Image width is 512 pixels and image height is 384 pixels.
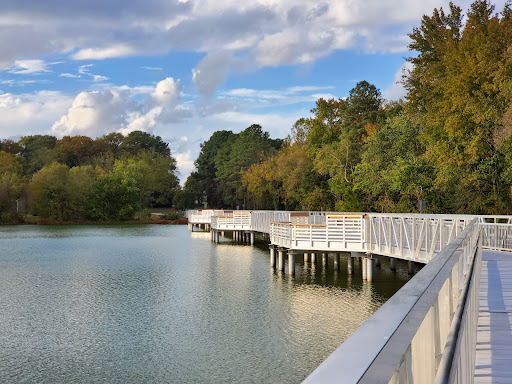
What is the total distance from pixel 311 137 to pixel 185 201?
133 ft

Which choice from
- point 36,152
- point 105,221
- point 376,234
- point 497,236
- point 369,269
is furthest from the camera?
point 36,152

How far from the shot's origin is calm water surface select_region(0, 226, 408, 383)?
1120 centimetres

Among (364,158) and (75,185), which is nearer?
(364,158)

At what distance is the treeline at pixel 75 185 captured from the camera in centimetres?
7406

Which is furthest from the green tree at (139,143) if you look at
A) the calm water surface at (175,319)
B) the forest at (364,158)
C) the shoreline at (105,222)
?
the calm water surface at (175,319)

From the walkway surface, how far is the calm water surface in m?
3.68

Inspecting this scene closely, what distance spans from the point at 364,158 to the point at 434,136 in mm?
10284

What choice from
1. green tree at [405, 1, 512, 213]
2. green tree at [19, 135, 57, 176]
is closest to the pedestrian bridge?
green tree at [405, 1, 512, 213]

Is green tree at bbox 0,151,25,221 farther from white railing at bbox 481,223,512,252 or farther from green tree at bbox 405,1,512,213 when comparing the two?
white railing at bbox 481,223,512,252

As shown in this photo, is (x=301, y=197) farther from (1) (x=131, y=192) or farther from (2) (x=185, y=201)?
(2) (x=185, y=201)

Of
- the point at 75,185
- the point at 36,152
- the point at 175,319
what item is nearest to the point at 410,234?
the point at 175,319

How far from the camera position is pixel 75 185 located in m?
75.9

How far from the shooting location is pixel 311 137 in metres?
58.9

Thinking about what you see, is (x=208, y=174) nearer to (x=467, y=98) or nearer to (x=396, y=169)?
(x=396, y=169)
